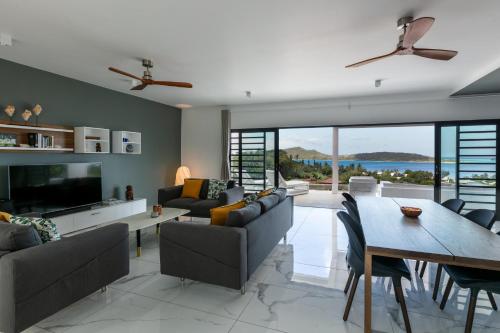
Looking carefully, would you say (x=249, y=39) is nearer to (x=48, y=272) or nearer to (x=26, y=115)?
(x=48, y=272)

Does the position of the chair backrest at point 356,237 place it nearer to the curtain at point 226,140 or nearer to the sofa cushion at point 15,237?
the sofa cushion at point 15,237

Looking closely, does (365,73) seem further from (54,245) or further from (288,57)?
(54,245)

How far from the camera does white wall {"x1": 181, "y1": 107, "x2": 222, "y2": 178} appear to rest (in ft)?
23.8

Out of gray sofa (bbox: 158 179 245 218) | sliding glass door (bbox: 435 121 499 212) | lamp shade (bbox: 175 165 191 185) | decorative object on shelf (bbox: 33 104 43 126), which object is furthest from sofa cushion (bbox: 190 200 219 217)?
sliding glass door (bbox: 435 121 499 212)

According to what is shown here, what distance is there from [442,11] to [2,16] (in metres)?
4.30

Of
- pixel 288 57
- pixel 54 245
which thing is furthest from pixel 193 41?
pixel 54 245

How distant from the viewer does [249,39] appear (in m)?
3.01

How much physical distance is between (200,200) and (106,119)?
2.57 metres

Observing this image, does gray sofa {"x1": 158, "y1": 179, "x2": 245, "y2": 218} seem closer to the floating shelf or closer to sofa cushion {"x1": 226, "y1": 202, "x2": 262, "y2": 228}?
the floating shelf

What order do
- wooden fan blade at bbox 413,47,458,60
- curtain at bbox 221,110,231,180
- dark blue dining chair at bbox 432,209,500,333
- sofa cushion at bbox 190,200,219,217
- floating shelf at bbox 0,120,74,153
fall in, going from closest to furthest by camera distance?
dark blue dining chair at bbox 432,209,500,333, wooden fan blade at bbox 413,47,458,60, floating shelf at bbox 0,120,74,153, sofa cushion at bbox 190,200,219,217, curtain at bbox 221,110,231,180

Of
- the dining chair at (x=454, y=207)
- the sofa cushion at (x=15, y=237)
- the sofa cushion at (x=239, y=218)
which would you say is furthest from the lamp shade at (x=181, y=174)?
the dining chair at (x=454, y=207)

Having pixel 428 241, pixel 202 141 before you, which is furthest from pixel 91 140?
pixel 428 241

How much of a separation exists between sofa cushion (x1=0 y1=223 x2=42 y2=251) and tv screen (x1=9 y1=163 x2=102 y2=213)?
2.39 meters

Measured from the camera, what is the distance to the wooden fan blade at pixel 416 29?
2129mm
